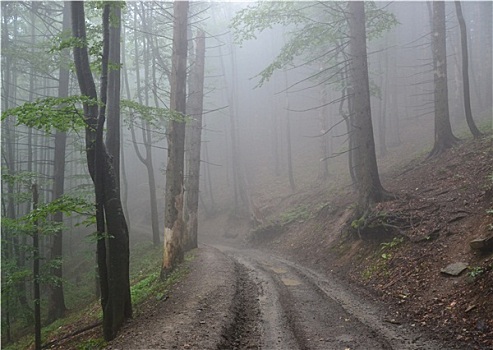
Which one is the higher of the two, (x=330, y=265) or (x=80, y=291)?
(x=330, y=265)

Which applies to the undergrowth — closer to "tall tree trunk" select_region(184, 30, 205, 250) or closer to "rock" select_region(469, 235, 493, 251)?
"tall tree trunk" select_region(184, 30, 205, 250)

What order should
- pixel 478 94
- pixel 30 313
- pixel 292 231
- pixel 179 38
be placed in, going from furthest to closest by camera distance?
pixel 478 94 < pixel 292 231 < pixel 30 313 < pixel 179 38

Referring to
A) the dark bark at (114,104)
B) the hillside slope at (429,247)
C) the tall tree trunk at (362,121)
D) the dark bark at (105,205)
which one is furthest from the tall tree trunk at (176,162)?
the tall tree trunk at (362,121)

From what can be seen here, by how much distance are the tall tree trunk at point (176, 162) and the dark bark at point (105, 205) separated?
336cm

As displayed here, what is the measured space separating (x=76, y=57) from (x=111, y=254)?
363cm

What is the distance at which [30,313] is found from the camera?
47.1ft

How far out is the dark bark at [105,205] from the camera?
6.07 meters

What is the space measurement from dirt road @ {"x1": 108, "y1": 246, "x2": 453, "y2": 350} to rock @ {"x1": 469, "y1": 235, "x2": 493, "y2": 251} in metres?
2.03

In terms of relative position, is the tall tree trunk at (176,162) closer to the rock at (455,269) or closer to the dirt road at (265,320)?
the dirt road at (265,320)

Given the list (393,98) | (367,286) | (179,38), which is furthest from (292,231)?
(393,98)

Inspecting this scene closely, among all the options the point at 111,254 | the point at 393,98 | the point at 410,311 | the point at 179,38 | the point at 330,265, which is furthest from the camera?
the point at 393,98

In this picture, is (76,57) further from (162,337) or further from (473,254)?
(473,254)

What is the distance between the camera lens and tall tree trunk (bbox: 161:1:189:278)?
1025 cm

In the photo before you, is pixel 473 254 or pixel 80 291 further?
pixel 80 291
